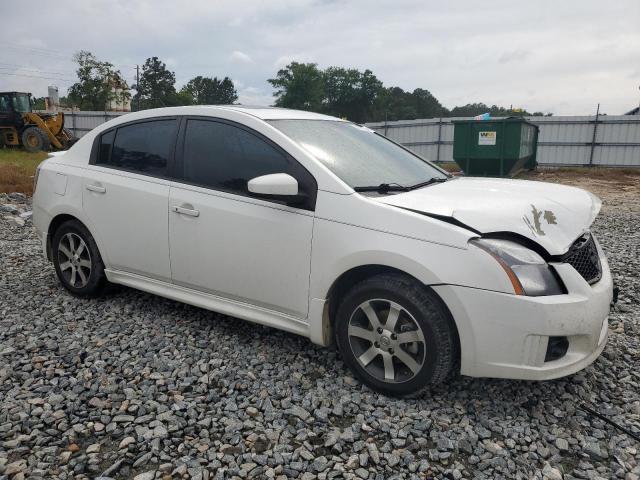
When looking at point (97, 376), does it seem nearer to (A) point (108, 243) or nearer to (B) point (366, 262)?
(A) point (108, 243)

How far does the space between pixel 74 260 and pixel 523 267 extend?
3.74 metres

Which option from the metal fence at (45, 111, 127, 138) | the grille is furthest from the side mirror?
the metal fence at (45, 111, 127, 138)

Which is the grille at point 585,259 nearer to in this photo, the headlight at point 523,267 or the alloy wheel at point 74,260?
→ the headlight at point 523,267

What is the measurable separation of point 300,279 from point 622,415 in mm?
2004

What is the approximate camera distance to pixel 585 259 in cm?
294

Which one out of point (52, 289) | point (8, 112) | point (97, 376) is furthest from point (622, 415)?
point (8, 112)

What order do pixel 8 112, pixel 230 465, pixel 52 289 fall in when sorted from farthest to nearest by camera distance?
1. pixel 8 112
2. pixel 52 289
3. pixel 230 465

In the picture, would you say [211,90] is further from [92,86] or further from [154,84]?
[92,86]

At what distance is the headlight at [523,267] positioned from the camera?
8.44 feet

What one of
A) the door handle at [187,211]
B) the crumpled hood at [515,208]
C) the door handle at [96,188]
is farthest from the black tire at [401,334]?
the door handle at [96,188]

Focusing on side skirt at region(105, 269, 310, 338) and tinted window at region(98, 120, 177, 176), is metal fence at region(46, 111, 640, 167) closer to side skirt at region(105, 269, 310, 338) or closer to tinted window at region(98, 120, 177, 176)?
tinted window at region(98, 120, 177, 176)

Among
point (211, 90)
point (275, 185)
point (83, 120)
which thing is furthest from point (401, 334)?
point (211, 90)

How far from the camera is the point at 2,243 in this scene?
698 cm

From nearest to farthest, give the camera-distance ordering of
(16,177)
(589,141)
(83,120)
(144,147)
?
(144,147) → (16,177) → (589,141) → (83,120)
